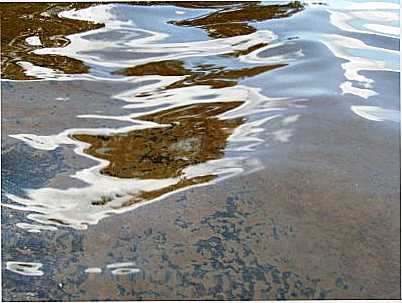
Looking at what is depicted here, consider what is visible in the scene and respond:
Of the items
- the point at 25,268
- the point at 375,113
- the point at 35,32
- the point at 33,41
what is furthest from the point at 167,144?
the point at 35,32

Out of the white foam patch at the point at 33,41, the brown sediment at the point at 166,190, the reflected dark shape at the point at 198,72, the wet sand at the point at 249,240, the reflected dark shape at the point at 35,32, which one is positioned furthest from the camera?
the white foam patch at the point at 33,41

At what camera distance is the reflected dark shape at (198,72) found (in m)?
2.87

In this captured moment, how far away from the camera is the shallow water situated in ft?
5.46

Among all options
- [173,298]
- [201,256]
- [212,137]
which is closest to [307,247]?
[201,256]

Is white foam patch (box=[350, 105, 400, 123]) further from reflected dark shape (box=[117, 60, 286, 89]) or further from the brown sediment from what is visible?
the brown sediment

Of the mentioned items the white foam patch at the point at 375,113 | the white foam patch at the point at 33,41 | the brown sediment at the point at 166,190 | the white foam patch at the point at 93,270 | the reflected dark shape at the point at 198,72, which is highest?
the white foam patch at the point at 33,41

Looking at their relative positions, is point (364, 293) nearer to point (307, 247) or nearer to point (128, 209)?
point (307, 247)

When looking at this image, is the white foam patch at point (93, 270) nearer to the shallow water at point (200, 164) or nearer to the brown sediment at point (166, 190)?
the shallow water at point (200, 164)

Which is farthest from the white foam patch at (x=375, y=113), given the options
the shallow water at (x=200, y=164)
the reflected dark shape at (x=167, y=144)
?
the reflected dark shape at (x=167, y=144)

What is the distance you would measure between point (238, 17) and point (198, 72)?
1.06 meters

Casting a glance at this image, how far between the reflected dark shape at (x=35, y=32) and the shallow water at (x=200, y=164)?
0.02 meters

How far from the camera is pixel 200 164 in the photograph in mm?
2115

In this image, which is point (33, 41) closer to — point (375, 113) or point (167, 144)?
point (167, 144)

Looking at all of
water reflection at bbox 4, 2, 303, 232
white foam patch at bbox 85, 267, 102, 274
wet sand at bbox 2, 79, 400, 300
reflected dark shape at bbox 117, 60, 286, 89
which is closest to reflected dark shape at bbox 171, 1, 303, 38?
water reflection at bbox 4, 2, 303, 232
